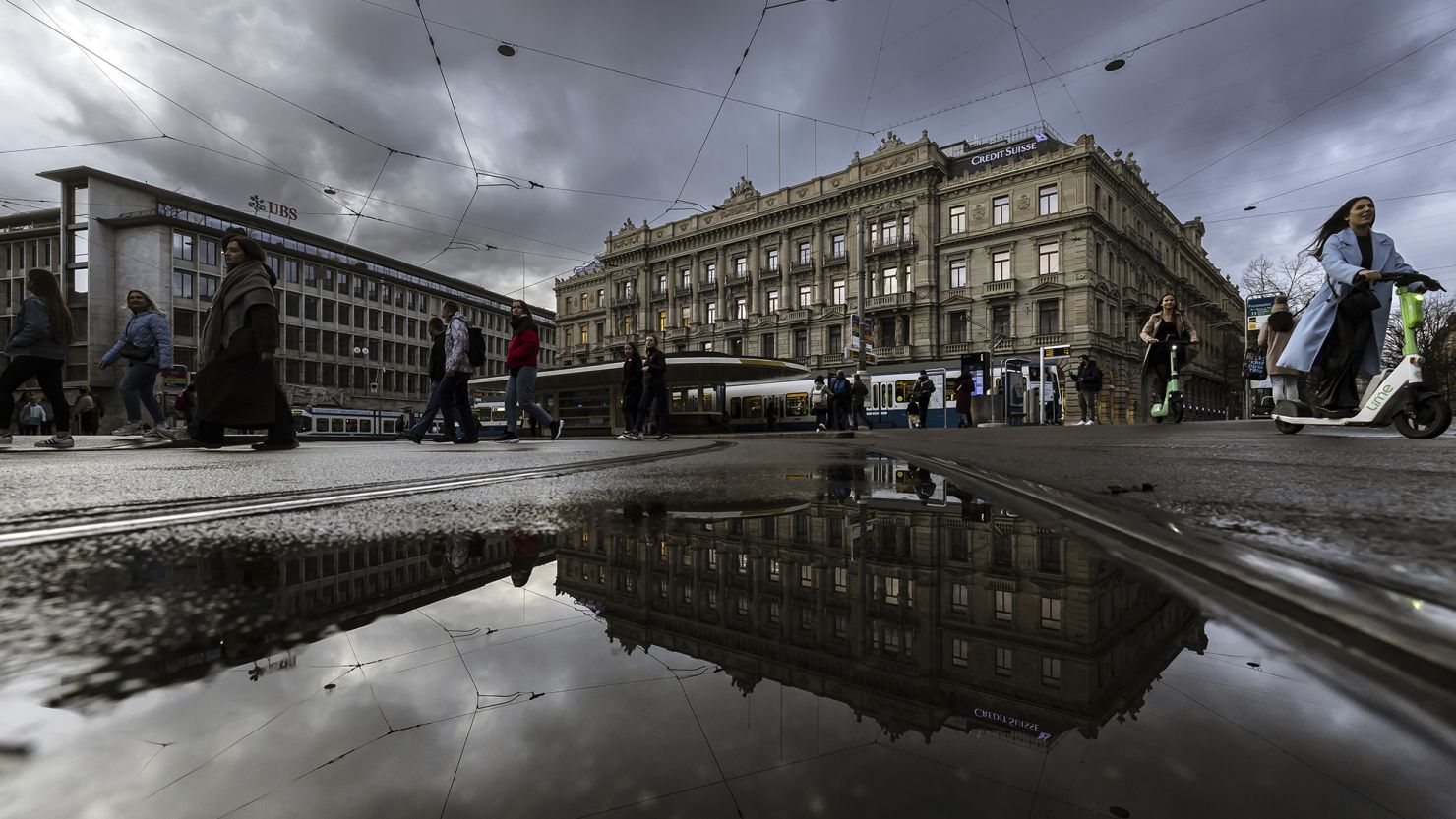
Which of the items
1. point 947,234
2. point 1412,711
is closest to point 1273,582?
point 1412,711

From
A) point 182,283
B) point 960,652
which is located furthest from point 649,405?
point 182,283

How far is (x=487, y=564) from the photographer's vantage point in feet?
3.33

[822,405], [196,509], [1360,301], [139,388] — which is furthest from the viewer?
[822,405]

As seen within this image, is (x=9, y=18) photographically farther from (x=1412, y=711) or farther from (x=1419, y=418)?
(x=1419, y=418)

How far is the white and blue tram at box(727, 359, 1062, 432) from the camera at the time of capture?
22.4 meters

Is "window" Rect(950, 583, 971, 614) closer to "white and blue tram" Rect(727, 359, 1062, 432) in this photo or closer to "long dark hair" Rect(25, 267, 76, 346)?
"long dark hair" Rect(25, 267, 76, 346)

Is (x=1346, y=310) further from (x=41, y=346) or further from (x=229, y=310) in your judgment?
(x=41, y=346)

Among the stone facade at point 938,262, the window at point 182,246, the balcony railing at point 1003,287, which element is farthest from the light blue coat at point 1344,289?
the window at point 182,246

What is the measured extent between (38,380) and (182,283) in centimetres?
5037

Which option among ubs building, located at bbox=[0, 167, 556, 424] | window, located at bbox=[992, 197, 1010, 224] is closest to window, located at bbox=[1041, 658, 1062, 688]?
window, located at bbox=[992, 197, 1010, 224]

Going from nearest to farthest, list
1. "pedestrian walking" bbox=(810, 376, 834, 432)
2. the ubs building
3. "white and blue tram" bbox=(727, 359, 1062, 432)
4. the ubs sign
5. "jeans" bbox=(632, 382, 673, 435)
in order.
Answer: "jeans" bbox=(632, 382, 673, 435)
"pedestrian walking" bbox=(810, 376, 834, 432)
"white and blue tram" bbox=(727, 359, 1062, 432)
the ubs sign
the ubs building

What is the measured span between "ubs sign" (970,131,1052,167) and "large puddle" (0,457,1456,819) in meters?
38.7

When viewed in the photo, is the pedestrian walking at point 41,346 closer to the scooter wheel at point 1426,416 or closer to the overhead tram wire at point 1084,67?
the scooter wheel at point 1426,416

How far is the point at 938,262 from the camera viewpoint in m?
35.0
